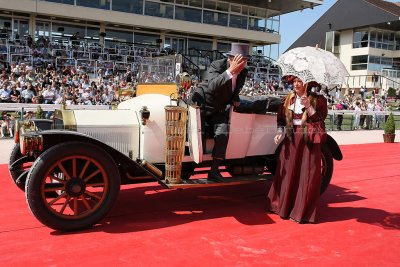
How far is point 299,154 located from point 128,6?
920 inches

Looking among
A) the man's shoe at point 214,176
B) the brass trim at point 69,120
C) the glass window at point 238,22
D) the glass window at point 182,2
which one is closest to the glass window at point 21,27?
the glass window at point 182,2

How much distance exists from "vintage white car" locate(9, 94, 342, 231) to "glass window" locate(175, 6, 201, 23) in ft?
78.1

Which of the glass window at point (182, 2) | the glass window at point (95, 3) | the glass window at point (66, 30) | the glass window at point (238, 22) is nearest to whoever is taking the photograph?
the glass window at point (66, 30)

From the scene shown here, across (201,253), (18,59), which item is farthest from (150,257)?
(18,59)

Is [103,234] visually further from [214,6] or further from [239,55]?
[214,6]

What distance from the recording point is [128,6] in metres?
25.9

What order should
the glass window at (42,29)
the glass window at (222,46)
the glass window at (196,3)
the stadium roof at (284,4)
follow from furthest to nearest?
1. the stadium roof at (284,4)
2. the glass window at (222,46)
3. the glass window at (196,3)
4. the glass window at (42,29)

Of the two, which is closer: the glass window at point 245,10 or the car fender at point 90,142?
the car fender at point 90,142

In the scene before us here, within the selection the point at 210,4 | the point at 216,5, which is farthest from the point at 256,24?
the point at 210,4

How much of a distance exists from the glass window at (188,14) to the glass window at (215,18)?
0.57 meters

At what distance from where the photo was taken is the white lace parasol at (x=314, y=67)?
4.43 m

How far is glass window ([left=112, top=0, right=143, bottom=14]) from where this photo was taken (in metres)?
25.4

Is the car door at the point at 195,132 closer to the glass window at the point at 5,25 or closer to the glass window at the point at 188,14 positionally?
the glass window at the point at 5,25

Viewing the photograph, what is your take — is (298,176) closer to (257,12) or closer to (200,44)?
(200,44)
